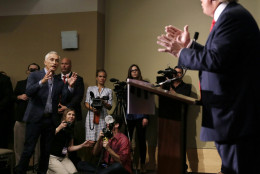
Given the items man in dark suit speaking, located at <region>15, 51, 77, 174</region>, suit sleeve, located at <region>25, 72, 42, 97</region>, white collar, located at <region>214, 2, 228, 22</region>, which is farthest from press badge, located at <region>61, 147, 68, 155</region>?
white collar, located at <region>214, 2, 228, 22</region>

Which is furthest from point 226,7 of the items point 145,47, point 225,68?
point 145,47

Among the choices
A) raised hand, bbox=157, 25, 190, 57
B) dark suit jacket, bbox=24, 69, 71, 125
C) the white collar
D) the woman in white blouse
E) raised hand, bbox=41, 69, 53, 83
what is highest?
the white collar

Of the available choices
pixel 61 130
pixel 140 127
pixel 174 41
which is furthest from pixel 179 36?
pixel 140 127

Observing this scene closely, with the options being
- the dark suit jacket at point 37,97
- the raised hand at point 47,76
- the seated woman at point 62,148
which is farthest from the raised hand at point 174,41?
the seated woman at point 62,148

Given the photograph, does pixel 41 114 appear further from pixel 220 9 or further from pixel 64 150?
pixel 220 9

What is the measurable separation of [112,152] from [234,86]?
2.70 meters

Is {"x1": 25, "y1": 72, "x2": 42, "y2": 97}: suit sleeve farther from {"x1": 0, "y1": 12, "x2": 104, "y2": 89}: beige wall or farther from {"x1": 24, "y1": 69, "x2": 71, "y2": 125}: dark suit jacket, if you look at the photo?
{"x1": 0, "y1": 12, "x2": 104, "y2": 89}: beige wall

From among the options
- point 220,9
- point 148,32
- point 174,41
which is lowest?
point 174,41

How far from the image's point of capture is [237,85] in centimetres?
160

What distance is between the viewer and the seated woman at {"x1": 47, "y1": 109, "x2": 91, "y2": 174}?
170 inches

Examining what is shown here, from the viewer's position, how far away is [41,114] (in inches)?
158

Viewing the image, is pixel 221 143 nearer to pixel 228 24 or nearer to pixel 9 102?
pixel 228 24

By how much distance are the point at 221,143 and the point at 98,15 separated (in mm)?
4680

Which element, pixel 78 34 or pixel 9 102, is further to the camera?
pixel 78 34
